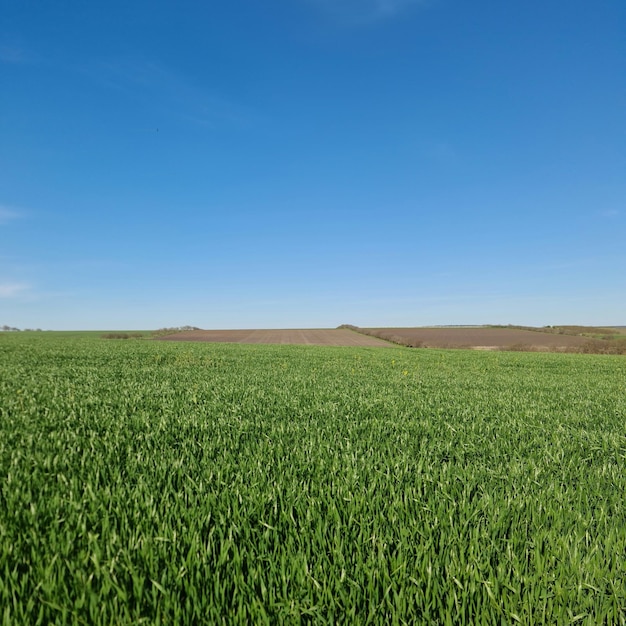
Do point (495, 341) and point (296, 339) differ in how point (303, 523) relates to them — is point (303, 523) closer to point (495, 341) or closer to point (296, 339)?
point (296, 339)

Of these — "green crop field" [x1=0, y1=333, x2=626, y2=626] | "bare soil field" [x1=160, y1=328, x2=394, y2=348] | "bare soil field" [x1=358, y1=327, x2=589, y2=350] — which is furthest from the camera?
"bare soil field" [x1=160, y1=328, x2=394, y2=348]

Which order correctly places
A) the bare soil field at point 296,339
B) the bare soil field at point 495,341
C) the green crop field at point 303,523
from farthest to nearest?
the bare soil field at point 296,339 < the bare soil field at point 495,341 < the green crop field at point 303,523

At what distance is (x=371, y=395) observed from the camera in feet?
26.1

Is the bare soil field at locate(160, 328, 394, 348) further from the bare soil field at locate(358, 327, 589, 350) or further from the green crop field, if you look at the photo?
the green crop field

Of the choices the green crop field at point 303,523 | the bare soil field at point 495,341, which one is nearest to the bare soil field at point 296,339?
the bare soil field at point 495,341

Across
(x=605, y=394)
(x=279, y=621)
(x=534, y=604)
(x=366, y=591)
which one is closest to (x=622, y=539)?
(x=534, y=604)

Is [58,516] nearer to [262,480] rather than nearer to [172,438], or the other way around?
[262,480]

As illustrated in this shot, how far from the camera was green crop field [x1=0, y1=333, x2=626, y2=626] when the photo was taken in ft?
6.05

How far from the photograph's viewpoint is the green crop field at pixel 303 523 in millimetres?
1844

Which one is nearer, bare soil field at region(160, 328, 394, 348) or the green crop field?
the green crop field

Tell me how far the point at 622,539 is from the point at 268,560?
2489mm

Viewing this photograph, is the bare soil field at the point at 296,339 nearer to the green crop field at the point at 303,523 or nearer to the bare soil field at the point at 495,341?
the bare soil field at the point at 495,341

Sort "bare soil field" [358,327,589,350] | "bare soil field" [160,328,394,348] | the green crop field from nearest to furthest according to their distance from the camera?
the green crop field → "bare soil field" [358,327,589,350] → "bare soil field" [160,328,394,348]

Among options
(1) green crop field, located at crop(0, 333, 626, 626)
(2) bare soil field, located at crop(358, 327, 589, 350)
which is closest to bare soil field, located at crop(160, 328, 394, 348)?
(2) bare soil field, located at crop(358, 327, 589, 350)
